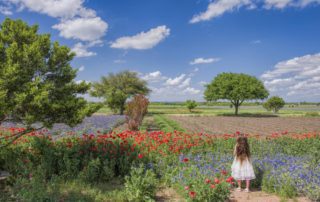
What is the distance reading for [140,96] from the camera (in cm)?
1892

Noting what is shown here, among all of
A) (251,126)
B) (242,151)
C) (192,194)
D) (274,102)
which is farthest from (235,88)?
(192,194)

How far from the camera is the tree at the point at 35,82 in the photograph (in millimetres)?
5440

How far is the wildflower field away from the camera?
5.68m

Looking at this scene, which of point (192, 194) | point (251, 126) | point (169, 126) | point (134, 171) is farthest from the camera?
point (251, 126)

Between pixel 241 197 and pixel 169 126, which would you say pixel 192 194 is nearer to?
pixel 241 197

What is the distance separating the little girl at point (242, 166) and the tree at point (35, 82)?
13.4ft

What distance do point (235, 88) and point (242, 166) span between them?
4187cm

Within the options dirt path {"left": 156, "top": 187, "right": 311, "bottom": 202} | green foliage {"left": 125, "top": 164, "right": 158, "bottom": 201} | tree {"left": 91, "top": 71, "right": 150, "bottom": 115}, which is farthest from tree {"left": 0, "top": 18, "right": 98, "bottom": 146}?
tree {"left": 91, "top": 71, "right": 150, "bottom": 115}

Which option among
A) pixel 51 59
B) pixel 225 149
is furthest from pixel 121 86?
pixel 51 59

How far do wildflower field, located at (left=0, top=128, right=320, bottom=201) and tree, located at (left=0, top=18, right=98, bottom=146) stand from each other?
1543 mm

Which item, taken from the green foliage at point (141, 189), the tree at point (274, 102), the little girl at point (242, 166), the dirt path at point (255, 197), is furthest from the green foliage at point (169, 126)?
the tree at point (274, 102)

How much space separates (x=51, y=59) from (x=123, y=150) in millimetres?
3743

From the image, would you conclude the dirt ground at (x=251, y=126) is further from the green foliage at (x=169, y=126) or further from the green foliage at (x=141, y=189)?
the green foliage at (x=141, y=189)

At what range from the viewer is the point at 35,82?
5719 millimetres
